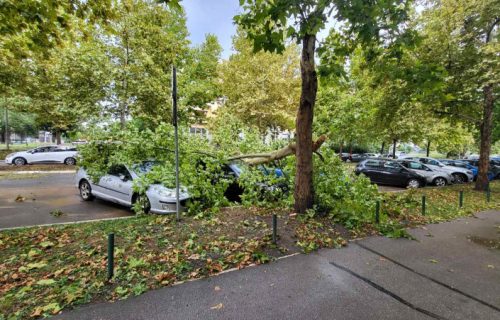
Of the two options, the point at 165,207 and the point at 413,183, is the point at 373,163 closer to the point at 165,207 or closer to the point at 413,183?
the point at 413,183

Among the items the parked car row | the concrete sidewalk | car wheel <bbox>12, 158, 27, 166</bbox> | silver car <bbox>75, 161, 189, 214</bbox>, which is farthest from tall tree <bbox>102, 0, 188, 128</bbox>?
the concrete sidewalk

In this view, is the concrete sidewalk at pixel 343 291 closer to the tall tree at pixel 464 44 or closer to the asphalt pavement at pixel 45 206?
the asphalt pavement at pixel 45 206

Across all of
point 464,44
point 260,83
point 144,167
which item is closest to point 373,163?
point 464,44

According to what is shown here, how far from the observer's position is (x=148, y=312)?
2.96m

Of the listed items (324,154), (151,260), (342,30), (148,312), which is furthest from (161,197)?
(342,30)

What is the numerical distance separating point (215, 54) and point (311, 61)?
17.8m

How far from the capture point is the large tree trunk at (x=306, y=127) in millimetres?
5543

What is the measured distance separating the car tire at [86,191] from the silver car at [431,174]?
15.6m

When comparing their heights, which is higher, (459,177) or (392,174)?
(392,174)

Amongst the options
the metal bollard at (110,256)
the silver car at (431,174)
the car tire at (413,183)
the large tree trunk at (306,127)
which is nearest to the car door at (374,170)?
the silver car at (431,174)

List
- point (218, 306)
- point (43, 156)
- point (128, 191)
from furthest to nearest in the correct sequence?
1. point (43, 156)
2. point (128, 191)
3. point (218, 306)

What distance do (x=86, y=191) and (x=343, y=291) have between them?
8.89 m

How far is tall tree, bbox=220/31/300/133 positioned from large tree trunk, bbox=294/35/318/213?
45.9ft

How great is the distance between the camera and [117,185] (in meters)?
7.65
